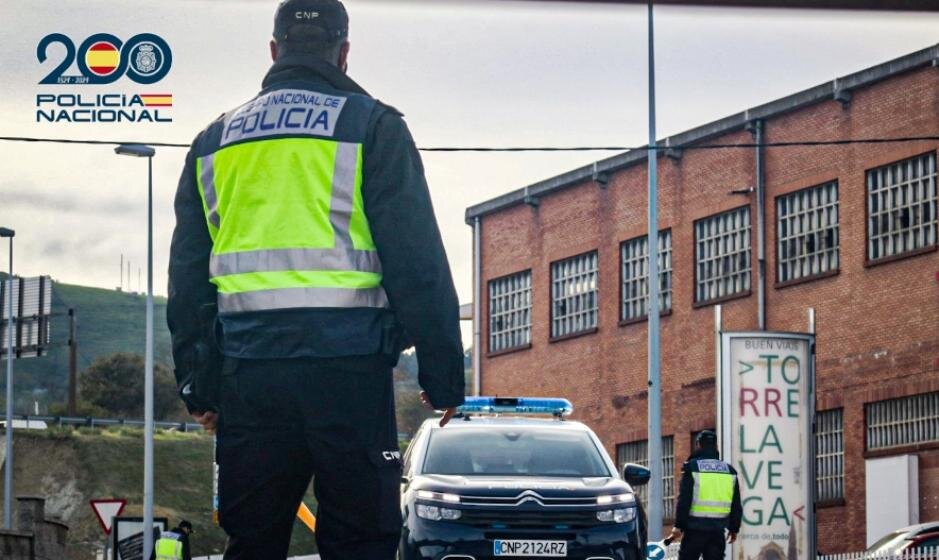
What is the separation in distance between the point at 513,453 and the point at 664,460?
3346 cm

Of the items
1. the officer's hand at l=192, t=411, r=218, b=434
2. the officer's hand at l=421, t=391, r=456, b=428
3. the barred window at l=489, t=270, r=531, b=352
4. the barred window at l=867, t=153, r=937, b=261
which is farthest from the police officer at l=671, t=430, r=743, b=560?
the barred window at l=489, t=270, r=531, b=352

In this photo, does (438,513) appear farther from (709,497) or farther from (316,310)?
(316,310)

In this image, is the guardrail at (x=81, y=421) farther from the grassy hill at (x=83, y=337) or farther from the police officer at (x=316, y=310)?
the police officer at (x=316, y=310)

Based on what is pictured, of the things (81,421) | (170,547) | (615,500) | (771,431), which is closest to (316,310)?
(615,500)

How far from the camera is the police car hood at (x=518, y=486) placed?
13.3 meters

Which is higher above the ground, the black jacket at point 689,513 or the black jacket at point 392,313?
the black jacket at point 392,313

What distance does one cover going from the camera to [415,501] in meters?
13.3

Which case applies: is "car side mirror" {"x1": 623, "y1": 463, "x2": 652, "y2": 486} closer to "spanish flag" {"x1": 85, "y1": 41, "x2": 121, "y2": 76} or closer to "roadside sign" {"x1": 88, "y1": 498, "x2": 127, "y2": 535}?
"spanish flag" {"x1": 85, "y1": 41, "x2": 121, "y2": 76}

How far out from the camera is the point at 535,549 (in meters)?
13.0

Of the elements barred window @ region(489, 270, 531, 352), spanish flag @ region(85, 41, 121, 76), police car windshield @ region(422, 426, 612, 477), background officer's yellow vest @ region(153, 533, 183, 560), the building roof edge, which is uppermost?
the building roof edge

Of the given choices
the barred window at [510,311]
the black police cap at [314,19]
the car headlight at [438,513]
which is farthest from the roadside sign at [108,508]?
the black police cap at [314,19]

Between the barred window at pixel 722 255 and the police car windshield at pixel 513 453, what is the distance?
30.1 metres

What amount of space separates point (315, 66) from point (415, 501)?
7.94 m

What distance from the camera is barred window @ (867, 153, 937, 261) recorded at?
3872 centimetres
